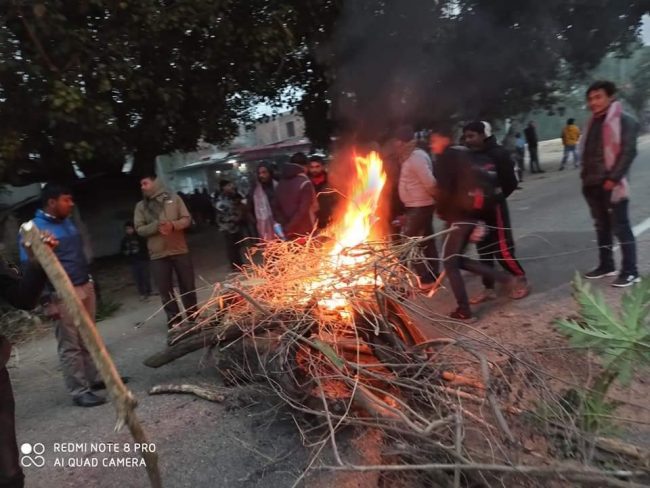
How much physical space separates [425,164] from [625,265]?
2112 mm

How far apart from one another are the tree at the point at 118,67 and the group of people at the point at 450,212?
224cm

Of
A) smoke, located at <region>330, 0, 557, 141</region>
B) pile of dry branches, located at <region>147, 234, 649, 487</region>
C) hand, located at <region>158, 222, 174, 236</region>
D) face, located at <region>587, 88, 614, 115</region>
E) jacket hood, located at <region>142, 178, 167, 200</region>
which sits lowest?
pile of dry branches, located at <region>147, 234, 649, 487</region>

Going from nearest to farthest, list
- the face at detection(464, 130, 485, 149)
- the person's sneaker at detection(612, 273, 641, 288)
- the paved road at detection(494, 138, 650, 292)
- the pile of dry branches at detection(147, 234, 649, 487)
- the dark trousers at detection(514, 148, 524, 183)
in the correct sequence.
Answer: the pile of dry branches at detection(147, 234, 649, 487) → the person's sneaker at detection(612, 273, 641, 288) → the face at detection(464, 130, 485, 149) → the paved road at detection(494, 138, 650, 292) → the dark trousers at detection(514, 148, 524, 183)

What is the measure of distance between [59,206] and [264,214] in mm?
2694

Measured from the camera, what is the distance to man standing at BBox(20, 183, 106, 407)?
3.78 metres

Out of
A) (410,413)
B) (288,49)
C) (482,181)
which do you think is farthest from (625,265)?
(288,49)

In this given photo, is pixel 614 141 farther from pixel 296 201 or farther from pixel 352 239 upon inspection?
pixel 296 201

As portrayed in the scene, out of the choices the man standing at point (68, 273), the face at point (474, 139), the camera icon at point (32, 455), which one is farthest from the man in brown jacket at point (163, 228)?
the face at point (474, 139)

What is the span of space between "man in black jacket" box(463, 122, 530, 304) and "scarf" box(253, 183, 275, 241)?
8.40 feet

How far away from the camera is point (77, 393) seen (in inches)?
154

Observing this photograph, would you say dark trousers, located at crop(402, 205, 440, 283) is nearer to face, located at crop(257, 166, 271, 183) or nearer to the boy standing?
face, located at crop(257, 166, 271, 183)

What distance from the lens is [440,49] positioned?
29.2 feet

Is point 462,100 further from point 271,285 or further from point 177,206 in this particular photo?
point 271,285

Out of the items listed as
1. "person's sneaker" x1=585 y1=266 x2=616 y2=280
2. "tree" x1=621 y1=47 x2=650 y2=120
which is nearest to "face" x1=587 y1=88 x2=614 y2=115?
"person's sneaker" x1=585 y1=266 x2=616 y2=280
